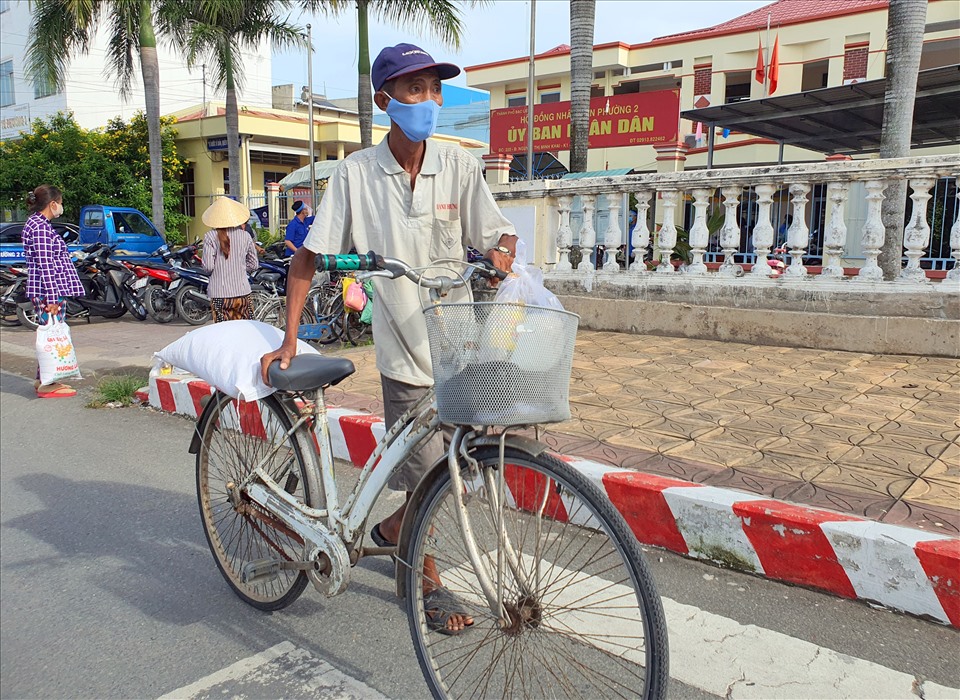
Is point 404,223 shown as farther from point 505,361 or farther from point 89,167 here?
point 89,167

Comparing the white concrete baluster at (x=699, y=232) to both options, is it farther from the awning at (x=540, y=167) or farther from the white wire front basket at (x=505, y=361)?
the awning at (x=540, y=167)

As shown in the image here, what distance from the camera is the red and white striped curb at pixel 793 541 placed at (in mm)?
2674

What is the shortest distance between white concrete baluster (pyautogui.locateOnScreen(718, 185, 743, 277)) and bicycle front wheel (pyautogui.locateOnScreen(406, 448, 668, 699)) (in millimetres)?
5214

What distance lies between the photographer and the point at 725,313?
269 inches

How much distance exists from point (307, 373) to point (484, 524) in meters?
0.82

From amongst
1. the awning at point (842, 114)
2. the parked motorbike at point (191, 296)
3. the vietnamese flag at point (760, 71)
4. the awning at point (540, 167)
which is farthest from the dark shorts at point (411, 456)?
the vietnamese flag at point (760, 71)

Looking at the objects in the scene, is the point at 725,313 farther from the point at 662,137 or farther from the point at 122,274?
the point at 662,137

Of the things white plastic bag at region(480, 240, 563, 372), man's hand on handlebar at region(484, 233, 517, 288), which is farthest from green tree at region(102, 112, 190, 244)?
white plastic bag at region(480, 240, 563, 372)

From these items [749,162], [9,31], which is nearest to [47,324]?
[749,162]

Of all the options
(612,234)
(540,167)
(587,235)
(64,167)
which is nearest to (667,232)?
(612,234)

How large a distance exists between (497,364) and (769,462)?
242 cm

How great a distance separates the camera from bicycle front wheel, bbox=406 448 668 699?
1.82m

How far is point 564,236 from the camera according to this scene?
7.95 m

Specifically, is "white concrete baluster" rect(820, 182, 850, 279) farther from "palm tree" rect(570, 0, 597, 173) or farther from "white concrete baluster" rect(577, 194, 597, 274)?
"palm tree" rect(570, 0, 597, 173)
